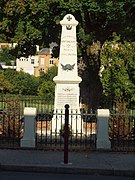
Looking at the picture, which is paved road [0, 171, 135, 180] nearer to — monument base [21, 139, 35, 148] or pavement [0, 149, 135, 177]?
pavement [0, 149, 135, 177]

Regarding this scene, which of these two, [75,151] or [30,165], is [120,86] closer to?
[75,151]

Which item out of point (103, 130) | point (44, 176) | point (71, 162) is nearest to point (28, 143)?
point (103, 130)

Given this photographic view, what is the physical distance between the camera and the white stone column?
13367 millimetres

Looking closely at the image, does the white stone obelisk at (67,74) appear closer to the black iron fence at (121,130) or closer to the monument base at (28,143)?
the black iron fence at (121,130)

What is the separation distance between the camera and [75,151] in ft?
42.7

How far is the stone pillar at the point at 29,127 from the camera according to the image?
1341 centimetres

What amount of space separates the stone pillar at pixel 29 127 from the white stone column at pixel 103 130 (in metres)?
1.81

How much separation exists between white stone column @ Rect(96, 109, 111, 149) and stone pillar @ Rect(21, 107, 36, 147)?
1809mm

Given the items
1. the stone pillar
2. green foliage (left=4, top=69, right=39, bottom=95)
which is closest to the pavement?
the stone pillar

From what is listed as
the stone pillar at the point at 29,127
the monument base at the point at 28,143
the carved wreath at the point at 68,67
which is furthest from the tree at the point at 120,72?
the monument base at the point at 28,143

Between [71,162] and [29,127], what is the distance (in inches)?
103

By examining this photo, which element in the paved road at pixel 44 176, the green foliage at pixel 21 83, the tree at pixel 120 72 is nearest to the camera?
the paved road at pixel 44 176

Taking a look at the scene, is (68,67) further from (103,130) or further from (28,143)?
(28,143)

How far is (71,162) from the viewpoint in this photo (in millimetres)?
11227
